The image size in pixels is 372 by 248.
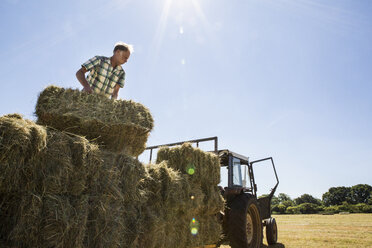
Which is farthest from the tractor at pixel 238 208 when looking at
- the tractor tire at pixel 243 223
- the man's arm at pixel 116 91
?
the man's arm at pixel 116 91

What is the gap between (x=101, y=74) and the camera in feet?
13.1

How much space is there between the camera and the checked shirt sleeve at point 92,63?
3.80 metres

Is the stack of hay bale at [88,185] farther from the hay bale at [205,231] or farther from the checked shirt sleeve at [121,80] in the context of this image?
the checked shirt sleeve at [121,80]

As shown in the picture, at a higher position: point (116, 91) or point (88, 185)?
point (116, 91)

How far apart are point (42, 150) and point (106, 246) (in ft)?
3.71

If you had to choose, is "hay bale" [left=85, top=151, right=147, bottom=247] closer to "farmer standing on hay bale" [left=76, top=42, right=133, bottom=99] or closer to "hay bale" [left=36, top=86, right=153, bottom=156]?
"hay bale" [left=36, top=86, right=153, bottom=156]

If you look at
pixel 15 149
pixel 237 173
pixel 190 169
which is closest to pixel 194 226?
pixel 190 169

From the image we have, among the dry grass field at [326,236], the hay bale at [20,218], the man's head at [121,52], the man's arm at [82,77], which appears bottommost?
the dry grass field at [326,236]

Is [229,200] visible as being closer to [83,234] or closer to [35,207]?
[83,234]

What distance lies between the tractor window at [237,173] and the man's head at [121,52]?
4307mm

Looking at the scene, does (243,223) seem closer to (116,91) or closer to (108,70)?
(116,91)

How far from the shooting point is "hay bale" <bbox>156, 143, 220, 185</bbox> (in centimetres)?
463

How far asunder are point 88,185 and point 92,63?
2.08 meters

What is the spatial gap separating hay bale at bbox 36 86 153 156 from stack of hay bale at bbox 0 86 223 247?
0.01 metres
